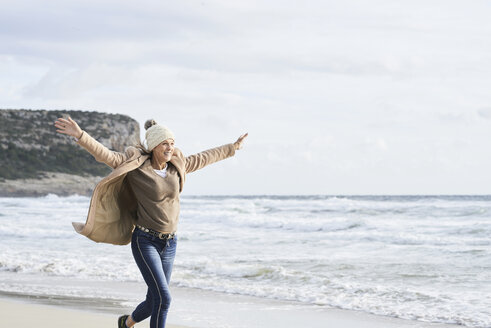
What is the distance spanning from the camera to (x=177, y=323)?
649 centimetres

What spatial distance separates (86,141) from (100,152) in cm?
16

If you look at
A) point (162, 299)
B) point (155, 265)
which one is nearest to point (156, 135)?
point (155, 265)

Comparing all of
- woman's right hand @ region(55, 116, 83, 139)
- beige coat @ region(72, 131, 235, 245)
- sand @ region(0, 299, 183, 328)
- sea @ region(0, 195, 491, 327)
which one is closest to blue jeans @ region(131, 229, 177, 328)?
beige coat @ region(72, 131, 235, 245)

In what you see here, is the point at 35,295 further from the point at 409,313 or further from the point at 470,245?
the point at 470,245

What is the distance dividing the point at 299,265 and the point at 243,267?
1.08 m

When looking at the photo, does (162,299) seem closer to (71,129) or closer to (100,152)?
(100,152)

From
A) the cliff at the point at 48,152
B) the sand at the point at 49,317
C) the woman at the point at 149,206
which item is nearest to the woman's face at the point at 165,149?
the woman at the point at 149,206

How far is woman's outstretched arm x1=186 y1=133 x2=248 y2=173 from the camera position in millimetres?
5004

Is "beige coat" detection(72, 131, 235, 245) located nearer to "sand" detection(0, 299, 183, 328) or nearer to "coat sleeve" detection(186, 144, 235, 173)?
"coat sleeve" detection(186, 144, 235, 173)

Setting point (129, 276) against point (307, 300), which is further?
point (129, 276)

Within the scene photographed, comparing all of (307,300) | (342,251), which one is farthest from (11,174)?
(307,300)

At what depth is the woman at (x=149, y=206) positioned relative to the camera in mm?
4629

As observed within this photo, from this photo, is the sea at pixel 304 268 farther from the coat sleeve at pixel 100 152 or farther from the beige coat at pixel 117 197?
the coat sleeve at pixel 100 152

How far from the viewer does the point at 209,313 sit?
706 cm
